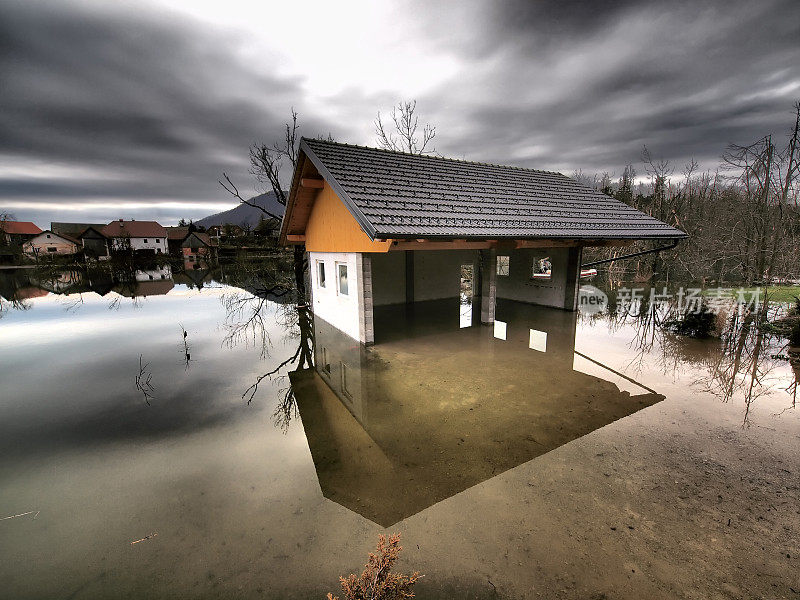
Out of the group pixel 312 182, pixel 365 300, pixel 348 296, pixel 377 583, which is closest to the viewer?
pixel 377 583

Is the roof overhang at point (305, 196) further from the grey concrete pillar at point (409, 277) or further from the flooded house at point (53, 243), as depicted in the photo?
the flooded house at point (53, 243)

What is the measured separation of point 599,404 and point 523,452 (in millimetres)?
2135

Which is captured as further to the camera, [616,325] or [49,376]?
[616,325]

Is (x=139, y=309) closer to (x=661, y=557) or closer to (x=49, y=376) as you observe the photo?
(x=49, y=376)

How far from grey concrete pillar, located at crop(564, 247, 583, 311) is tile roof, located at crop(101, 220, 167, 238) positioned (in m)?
69.1

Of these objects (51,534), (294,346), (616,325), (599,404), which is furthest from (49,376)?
(616,325)

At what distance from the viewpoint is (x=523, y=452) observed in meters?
4.09

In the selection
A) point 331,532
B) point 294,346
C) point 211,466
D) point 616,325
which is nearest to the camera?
point 331,532

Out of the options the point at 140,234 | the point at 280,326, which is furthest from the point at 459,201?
the point at 140,234

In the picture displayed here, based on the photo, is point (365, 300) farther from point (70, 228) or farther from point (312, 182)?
point (70, 228)

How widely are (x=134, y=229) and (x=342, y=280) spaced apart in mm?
67471

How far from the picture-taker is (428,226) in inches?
288

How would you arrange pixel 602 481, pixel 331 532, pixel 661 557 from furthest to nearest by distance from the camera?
pixel 602 481
pixel 331 532
pixel 661 557

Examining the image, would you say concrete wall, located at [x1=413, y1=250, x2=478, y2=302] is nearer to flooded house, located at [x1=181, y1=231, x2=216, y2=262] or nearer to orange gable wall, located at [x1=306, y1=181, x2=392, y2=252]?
orange gable wall, located at [x1=306, y1=181, x2=392, y2=252]
